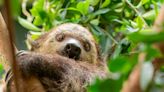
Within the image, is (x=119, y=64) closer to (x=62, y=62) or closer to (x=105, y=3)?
(x=62, y=62)

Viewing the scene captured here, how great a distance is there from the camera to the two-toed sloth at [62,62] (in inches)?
80.8

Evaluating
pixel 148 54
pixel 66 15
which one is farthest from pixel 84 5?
pixel 148 54

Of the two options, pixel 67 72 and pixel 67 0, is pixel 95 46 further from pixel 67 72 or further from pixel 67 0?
pixel 67 72

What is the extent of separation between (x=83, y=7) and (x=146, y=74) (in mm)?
1972

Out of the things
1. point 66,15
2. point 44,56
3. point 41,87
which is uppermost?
point 66,15

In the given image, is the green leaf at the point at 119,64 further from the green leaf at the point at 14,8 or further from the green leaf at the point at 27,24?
the green leaf at the point at 27,24

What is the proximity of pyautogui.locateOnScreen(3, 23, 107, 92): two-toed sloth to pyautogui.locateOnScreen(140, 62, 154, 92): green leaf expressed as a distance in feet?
3.73

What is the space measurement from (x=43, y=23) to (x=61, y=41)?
0.60ft

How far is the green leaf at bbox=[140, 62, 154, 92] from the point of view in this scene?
66 centimetres

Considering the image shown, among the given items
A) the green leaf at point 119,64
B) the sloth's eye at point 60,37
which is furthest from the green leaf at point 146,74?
the sloth's eye at point 60,37

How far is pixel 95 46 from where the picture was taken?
2975 mm

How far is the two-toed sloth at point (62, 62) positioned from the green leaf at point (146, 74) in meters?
1.14

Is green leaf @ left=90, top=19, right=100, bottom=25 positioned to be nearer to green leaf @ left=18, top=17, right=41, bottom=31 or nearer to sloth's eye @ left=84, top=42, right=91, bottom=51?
sloth's eye @ left=84, top=42, right=91, bottom=51

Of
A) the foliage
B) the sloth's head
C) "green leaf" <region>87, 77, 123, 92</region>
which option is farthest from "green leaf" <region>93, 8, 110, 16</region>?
"green leaf" <region>87, 77, 123, 92</region>
